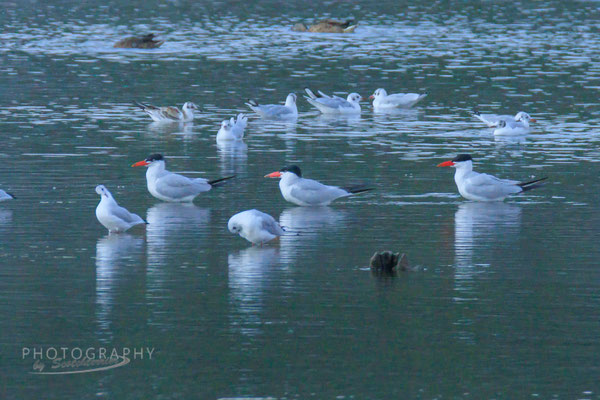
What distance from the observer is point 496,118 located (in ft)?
97.3

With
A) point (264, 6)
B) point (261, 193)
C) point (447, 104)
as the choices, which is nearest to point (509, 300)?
point (261, 193)

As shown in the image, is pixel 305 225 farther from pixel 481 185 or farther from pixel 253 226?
pixel 481 185

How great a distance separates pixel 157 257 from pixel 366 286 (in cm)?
292

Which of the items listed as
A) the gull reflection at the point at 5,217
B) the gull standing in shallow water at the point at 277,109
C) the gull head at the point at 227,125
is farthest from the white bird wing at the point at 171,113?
the gull reflection at the point at 5,217

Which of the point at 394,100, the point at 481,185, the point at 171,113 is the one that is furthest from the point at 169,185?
the point at 394,100

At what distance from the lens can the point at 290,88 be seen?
38.0m

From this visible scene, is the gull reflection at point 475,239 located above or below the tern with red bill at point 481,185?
below

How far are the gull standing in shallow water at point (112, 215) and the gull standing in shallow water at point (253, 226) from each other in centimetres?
172

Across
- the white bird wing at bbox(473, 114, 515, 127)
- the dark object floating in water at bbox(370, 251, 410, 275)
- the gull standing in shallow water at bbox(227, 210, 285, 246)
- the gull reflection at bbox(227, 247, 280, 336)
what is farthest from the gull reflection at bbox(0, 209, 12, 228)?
the white bird wing at bbox(473, 114, 515, 127)

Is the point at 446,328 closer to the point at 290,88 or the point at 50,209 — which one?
the point at 50,209

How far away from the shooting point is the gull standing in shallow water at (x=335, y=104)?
108 feet

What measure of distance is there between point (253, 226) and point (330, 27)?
4130cm

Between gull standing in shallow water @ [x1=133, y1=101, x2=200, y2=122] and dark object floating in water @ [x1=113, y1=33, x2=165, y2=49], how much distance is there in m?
18.5

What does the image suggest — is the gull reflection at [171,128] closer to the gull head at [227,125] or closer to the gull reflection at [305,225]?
the gull head at [227,125]
